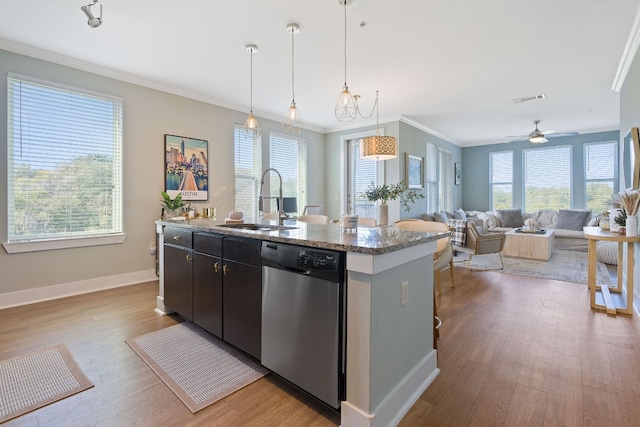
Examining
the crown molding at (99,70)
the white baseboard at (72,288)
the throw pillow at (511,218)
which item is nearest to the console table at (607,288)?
the throw pillow at (511,218)

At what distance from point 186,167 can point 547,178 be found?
8.45 metres

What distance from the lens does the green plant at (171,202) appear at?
4105 mm

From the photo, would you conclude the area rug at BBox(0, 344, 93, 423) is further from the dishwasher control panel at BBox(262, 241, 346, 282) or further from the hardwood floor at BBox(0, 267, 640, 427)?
the dishwasher control panel at BBox(262, 241, 346, 282)

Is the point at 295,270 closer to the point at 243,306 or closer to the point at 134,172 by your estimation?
the point at 243,306

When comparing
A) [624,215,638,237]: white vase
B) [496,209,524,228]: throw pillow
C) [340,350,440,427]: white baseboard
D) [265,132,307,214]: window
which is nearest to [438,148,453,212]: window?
[496,209,524,228]: throw pillow

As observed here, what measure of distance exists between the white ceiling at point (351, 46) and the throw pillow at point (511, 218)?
328cm

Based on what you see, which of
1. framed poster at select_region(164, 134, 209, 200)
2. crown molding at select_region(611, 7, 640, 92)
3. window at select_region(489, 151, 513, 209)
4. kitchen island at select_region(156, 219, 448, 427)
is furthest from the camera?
window at select_region(489, 151, 513, 209)

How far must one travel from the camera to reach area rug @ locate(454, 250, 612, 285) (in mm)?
4410

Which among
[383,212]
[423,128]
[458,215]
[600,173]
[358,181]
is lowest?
[458,215]

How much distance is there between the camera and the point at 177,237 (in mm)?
2752

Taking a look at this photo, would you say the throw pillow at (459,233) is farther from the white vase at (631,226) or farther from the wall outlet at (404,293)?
the wall outlet at (404,293)

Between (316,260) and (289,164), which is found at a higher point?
(289,164)

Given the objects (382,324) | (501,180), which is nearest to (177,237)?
(382,324)

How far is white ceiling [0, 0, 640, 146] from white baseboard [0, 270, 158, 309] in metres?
2.50
